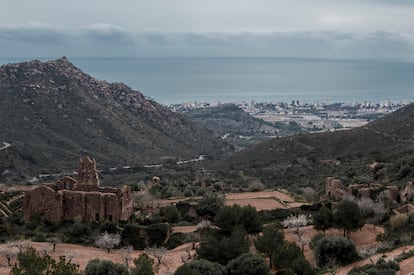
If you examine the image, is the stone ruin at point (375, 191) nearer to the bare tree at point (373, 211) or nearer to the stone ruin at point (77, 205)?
the bare tree at point (373, 211)

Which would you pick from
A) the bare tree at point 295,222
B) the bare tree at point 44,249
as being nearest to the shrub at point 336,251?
the bare tree at point 295,222

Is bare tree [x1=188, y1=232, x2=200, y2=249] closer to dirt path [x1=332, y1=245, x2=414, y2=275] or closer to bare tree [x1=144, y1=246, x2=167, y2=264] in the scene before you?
bare tree [x1=144, y1=246, x2=167, y2=264]

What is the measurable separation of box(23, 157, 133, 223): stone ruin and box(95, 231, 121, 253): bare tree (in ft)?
9.02

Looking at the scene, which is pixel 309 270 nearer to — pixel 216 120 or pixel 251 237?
pixel 251 237

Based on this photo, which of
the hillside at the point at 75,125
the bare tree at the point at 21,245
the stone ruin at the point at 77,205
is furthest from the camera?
the hillside at the point at 75,125

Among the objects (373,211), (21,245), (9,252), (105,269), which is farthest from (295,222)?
(9,252)

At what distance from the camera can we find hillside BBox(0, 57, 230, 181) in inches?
2463

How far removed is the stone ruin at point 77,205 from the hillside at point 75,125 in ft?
81.8

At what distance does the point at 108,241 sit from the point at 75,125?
49.0m

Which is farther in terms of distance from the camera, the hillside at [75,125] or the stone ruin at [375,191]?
the hillside at [75,125]

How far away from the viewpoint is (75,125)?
238ft

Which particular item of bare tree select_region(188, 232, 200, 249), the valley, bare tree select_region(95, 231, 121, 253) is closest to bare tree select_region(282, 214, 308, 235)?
the valley

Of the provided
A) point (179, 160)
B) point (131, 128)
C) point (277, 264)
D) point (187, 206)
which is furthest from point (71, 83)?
point (277, 264)

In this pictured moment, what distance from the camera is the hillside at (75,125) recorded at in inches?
2463
